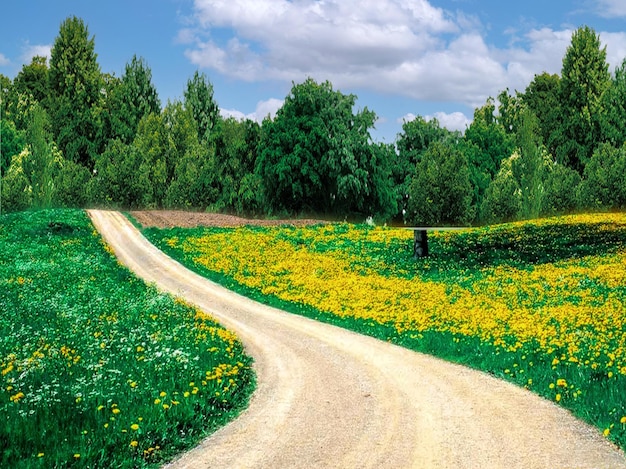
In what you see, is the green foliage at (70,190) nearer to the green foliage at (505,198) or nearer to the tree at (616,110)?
the green foliage at (505,198)

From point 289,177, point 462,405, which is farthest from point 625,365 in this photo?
point 289,177

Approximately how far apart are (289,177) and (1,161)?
33.1 meters

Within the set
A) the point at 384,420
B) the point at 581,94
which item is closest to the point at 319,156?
the point at 581,94

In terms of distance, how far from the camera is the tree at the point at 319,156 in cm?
6056

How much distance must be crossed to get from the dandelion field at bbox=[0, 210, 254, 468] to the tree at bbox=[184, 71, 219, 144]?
68144 millimetres

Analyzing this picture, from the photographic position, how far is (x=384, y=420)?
11141mm

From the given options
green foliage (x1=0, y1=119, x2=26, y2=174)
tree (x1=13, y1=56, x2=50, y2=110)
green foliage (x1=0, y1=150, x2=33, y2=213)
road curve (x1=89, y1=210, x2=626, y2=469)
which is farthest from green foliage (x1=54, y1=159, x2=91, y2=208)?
road curve (x1=89, y1=210, x2=626, y2=469)

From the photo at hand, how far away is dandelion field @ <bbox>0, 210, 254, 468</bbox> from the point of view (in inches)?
371

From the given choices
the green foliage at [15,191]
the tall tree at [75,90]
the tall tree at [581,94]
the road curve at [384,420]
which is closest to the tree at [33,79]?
the tall tree at [75,90]

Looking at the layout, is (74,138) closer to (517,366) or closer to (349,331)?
(349,331)

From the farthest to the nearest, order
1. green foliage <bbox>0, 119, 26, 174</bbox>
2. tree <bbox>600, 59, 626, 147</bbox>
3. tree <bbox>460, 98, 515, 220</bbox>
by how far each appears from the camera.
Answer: tree <bbox>460, 98, 515, 220</bbox>, green foliage <bbox>0, 119, 26, 174</bbox>, tree <bbox>600, 59, 626, 147</bbox>

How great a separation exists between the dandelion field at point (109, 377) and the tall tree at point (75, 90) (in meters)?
62.5

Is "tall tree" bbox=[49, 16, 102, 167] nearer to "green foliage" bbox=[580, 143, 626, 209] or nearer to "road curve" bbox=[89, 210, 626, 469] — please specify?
"green foliage" bbox=[580, 143, 626, 209]

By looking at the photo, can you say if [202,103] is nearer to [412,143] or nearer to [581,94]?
[412,143]
